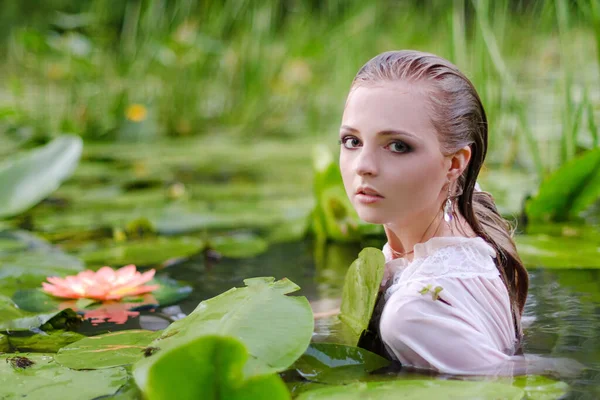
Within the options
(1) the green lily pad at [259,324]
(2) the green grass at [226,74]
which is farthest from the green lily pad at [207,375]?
(2) the green grass at [226,74]

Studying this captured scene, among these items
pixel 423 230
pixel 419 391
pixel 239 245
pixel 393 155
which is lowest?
pixel 239 245

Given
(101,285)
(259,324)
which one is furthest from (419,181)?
(101,285)

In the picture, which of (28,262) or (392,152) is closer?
(392,152)

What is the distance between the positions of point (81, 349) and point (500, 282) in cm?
53

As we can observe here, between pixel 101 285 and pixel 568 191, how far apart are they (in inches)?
40.3

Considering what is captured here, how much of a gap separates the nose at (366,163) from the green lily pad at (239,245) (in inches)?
30.6

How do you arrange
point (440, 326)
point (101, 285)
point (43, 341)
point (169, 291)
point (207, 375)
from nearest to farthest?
1. point (207, 375)
2. point (440, 326)
3. point (43, 341)
4. point (101, 285)
5. point (169, 291)

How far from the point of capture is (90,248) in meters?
1.71

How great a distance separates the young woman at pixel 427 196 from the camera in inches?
34.5

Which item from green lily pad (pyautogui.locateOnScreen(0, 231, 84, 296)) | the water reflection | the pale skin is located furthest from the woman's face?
green lily pad (pyautogui.locateOnScreen(0, 231, 84, 296))

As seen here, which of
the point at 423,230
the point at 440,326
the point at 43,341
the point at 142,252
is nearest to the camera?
the point at 440,326

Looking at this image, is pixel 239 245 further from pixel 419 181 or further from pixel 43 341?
pixel 419 181

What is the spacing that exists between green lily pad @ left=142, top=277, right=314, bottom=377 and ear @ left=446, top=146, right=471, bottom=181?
25 centimetres

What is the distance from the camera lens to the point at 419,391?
0.76 m
